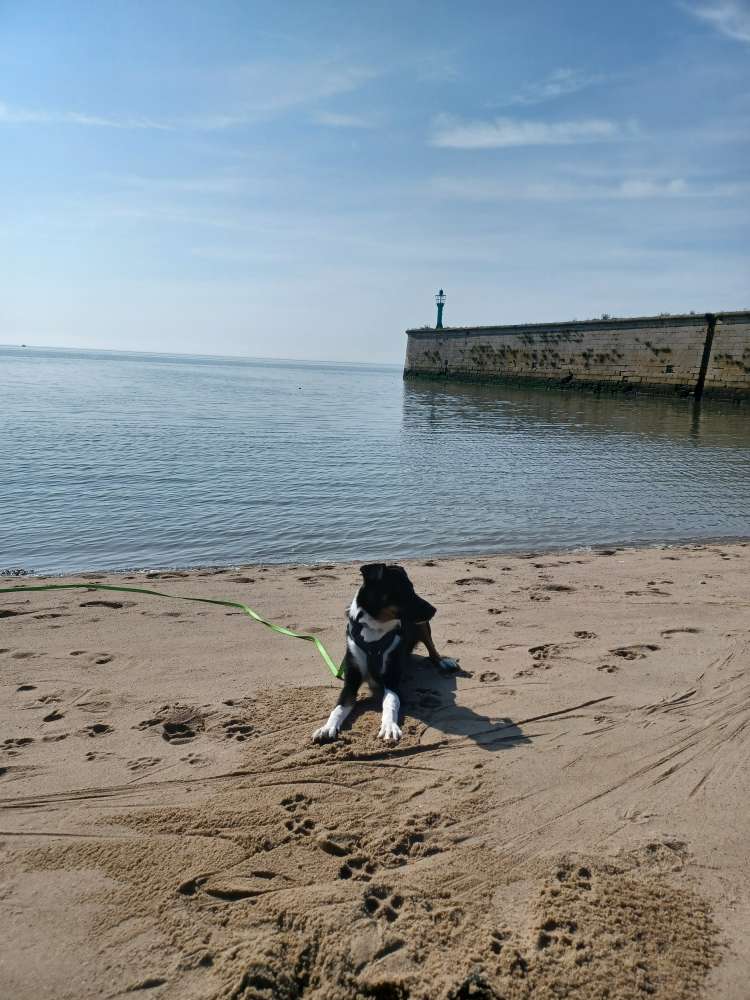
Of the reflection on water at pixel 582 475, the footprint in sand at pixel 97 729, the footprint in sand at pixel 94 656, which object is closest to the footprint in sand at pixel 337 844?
the footprint in sand at pixel 97 729

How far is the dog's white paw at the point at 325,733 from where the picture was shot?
400 centimetres

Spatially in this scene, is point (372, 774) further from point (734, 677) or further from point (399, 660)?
point (734, 677)

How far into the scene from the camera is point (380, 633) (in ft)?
14.7

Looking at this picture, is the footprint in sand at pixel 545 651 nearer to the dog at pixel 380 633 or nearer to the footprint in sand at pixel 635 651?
the footprint in sand at pixel 635 651

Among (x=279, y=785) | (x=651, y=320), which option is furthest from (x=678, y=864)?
(x=651, y=320)

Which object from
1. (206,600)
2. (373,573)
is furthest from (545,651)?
(206,600)

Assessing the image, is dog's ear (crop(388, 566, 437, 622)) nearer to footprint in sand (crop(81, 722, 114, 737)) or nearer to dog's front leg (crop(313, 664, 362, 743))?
dog's front leg (crop(313, 664, 362, 743))

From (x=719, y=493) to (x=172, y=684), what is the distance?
13.3m

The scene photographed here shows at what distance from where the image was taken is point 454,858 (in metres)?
2.99

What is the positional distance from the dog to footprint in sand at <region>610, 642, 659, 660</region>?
187 cm

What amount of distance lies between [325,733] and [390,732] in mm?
411

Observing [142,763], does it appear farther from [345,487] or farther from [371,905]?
[345,487]

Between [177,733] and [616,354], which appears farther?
[616,354]

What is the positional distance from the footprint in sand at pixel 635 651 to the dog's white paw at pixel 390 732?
2.28 m
